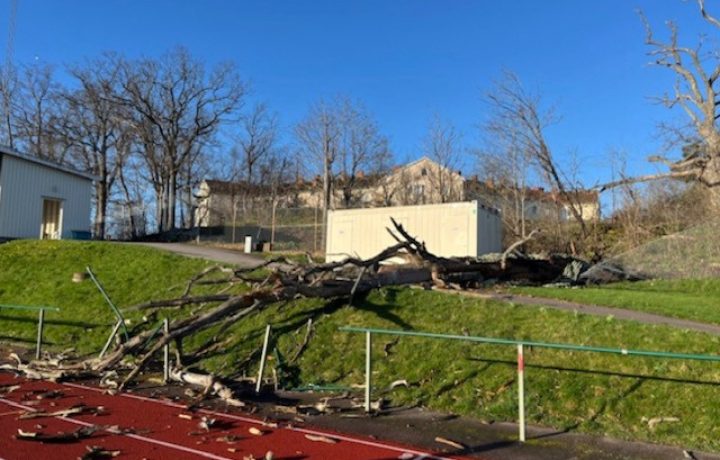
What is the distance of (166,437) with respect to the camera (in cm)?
686

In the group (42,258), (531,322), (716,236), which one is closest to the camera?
(531,322)

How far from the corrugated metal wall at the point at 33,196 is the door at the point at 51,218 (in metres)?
0.53

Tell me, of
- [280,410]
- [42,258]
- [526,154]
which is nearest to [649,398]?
[280,410]

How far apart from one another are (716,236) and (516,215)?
14284 millimetres

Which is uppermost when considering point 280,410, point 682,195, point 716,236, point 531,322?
point 682,195

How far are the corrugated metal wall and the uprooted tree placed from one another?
692 inches

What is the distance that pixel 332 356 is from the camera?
34.9 ft

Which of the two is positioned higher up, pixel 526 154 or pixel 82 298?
pixel 526 154

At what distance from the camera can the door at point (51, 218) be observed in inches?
1211

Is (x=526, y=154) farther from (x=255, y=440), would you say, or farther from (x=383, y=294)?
(x=255, y=440)

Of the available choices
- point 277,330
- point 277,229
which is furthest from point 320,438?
point 277,229

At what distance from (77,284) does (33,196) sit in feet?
44.8

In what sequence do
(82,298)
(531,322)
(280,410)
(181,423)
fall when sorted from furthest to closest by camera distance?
(82,298)
(531,322)
(280,410)
(181,423)

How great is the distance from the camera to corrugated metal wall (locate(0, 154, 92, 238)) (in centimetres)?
2736
